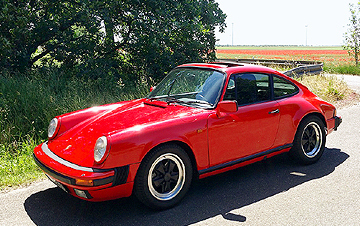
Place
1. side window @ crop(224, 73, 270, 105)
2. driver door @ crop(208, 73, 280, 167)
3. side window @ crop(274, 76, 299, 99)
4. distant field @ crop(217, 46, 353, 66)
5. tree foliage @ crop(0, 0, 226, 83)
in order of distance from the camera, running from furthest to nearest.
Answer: distant field @ crop(217, 46, 353, 66) → tree foliage @ crop(0, 0, 226, 83) → side window @ crop(274, 76, 299, 99) → side window @ crop(224, 73, 270, 105) → driver door @ crop(208, 73, 280, 167)

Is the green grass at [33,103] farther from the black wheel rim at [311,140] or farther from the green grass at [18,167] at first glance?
the black wheel rim at [311,140]

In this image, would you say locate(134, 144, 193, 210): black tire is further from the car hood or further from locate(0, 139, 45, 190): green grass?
locate(0, 139, 45, 190): green grass

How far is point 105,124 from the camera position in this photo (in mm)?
4234

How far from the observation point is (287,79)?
536 centimetres

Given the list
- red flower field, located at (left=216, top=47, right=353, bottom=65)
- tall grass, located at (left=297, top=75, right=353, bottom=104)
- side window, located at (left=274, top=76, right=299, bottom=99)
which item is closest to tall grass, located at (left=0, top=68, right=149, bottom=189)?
side window, located at (left=274, top=76, right=299, bottom=99)

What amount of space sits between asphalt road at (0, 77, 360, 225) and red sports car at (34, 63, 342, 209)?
259 millimetres

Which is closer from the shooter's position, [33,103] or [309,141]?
[309,141]

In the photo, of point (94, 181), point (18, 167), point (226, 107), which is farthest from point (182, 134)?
point (18, 167)

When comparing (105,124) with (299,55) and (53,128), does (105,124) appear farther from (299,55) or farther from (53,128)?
(299,55)

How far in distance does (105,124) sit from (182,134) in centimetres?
95

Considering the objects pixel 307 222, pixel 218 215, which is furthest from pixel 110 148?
pixel 307 222

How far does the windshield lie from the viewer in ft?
14.7

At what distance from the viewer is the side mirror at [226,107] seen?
165 inches

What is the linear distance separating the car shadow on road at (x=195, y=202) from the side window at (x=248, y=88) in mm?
1071
